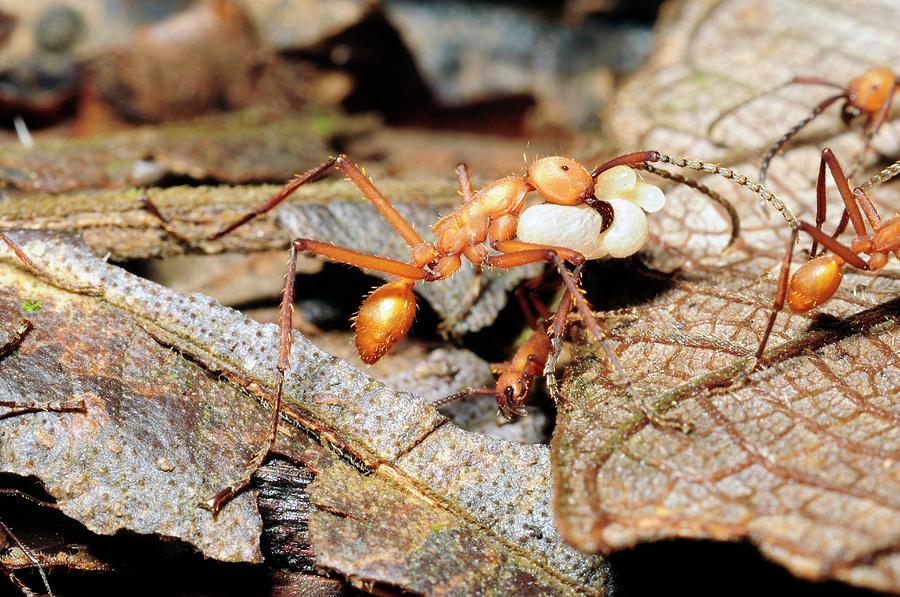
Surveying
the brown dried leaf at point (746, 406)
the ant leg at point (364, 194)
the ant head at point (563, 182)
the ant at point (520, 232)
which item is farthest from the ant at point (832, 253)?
the ant leg at point (364, 194)

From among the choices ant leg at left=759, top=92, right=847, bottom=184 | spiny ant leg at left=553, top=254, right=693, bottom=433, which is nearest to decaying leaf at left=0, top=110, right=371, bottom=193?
spiny ant leg at left=553, top=254, right=693, bottom=433

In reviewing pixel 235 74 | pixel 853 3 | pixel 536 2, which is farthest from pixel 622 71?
pixel 235 74

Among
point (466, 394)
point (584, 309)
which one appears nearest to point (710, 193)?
point (584, 309)

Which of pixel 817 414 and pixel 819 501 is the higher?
pixel 817 414

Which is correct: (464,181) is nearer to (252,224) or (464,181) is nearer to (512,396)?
(252,224)

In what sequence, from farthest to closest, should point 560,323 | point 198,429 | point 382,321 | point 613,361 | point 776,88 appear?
point 776,88 < point 382,321 < point 560,323 < point 613,361 < point 198,429

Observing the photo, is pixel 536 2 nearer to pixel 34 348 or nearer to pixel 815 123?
pixel 815 123
